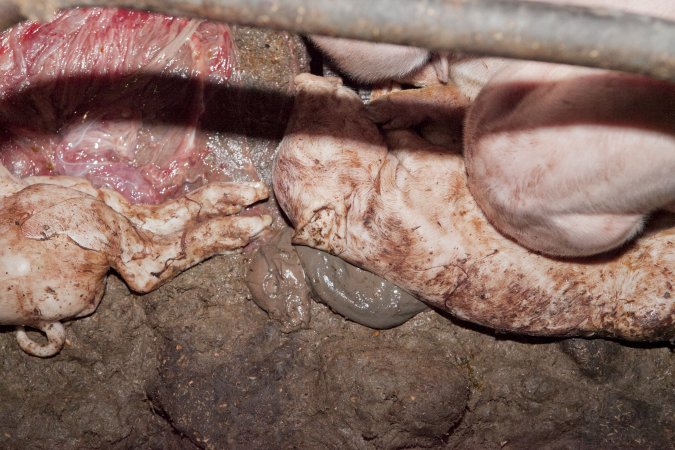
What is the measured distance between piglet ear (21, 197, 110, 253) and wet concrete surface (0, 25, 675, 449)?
374mm

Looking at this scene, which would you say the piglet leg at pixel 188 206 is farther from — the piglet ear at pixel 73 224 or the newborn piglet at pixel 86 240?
the piglet ear at pixel 73 224

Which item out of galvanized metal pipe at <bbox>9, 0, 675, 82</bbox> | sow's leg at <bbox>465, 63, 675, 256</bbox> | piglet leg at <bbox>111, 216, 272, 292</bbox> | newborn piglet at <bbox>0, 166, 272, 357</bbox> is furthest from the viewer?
piglet leg at <bbox>111, 216, 272, 292</bbox>

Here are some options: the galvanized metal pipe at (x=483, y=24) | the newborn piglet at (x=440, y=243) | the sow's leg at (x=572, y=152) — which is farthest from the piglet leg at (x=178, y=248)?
the galvanized metal pipe at (x=483, y=24)

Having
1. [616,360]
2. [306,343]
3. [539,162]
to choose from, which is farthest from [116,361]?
[616,360]

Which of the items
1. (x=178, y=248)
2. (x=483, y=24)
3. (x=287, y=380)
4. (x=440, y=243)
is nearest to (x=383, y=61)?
(x=440, y=243)

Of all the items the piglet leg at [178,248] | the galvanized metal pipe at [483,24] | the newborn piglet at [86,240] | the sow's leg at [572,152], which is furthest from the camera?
the piglet leg at [178,248]

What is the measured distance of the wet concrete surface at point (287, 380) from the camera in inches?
115

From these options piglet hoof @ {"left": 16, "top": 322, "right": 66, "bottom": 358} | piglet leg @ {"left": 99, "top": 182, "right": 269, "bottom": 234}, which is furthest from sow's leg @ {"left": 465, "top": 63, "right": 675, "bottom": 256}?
piglet hoof @ {"left": 16, "top": 322, "right": 66, "bottom": 358}

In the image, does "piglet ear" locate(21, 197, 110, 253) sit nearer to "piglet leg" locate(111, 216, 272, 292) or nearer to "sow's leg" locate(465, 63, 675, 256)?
"piglet leg" locate(111, 216, 272, 292)

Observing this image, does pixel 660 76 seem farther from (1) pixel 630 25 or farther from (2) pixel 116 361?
(2) pixel 116 361

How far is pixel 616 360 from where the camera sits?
3143mm

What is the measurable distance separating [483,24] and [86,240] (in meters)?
1.86

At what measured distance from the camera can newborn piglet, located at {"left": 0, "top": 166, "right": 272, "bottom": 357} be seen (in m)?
2.61

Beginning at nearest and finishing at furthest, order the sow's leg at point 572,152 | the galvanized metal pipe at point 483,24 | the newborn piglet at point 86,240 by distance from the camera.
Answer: the galvanized metal pipe at point 483,24 → the sow's leg at point 572,152 → the newborn piglet at point 86,240
